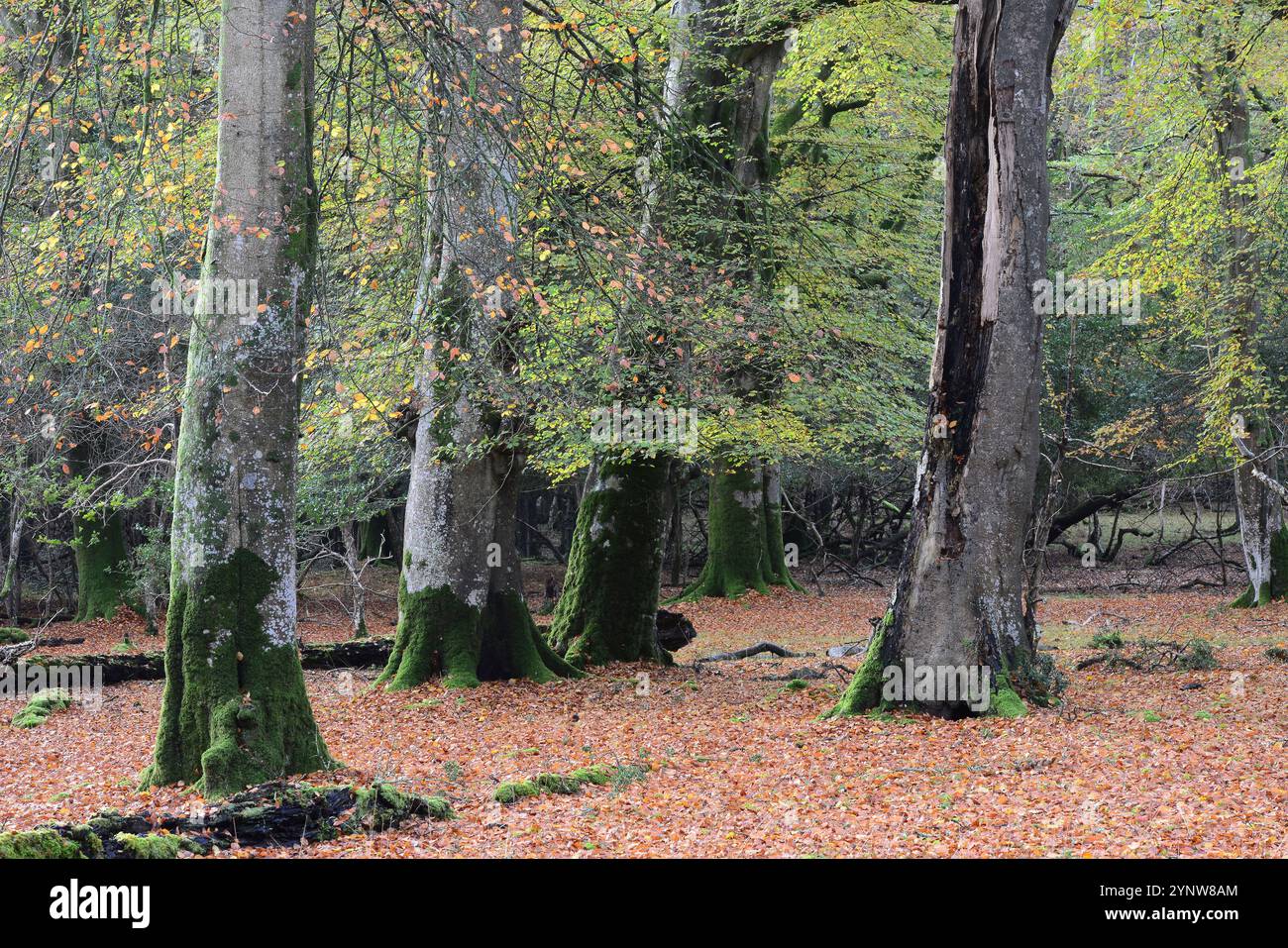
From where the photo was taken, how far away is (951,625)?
30.4ft

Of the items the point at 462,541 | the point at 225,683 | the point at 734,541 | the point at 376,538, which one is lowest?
the point at 376,538

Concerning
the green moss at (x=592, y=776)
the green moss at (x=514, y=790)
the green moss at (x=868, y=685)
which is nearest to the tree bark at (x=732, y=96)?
the green moss at (x=868, y=685)

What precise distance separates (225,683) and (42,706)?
7008 millimetres

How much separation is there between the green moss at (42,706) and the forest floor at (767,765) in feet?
0.58

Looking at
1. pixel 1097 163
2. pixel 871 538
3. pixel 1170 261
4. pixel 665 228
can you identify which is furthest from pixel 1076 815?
pixel 871 538

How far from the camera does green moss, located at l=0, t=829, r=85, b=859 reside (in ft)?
15.2

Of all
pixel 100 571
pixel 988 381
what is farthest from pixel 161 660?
pixel 988 381

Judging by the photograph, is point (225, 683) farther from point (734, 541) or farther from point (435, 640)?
point (734, 541)

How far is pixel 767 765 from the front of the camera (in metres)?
8.16

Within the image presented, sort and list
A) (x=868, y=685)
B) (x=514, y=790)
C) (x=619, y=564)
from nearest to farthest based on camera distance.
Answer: (x=514, y=790) → (x=868, y=685) → (x=619, y=564)

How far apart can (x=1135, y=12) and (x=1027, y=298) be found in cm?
598

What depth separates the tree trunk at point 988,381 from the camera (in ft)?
30.5

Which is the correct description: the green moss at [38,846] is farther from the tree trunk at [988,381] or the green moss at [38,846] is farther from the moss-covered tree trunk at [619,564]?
the moss-covered tree trunk at [619,564]

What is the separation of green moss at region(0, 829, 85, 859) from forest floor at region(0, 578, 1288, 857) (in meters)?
0.93
